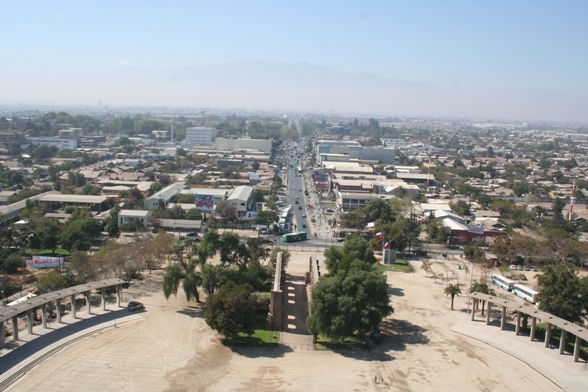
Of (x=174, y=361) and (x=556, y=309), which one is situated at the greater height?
(x=556, y=309)

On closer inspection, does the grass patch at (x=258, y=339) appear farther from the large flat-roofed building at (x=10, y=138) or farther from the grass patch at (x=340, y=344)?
the large flat-roofed building at (x=10, y=138)

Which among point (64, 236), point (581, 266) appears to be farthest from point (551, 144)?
point (64, 236)

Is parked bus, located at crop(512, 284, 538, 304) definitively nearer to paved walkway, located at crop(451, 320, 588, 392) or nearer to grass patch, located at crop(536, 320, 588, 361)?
grass patch, located at crop(536, 320, 588, 361)

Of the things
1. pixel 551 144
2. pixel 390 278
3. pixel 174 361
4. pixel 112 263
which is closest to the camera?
pixel 174 361

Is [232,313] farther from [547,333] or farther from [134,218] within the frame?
[134,218]

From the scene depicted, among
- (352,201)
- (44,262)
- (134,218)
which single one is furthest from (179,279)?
(352,201)

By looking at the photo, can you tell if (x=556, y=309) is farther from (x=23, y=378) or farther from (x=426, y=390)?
(x=23, y=378)
